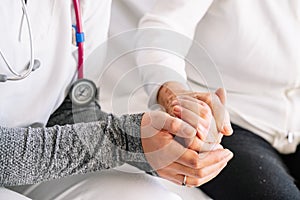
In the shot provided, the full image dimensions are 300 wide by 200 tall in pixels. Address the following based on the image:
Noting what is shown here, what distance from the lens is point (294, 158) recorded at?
3.68 feet

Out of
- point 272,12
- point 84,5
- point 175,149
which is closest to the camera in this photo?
point 175,149

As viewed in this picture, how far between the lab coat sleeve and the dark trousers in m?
0.19

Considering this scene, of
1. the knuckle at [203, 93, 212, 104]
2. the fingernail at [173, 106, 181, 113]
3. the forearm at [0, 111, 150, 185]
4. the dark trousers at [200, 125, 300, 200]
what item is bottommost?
the dark trousers at [200, 125, 300, 200]

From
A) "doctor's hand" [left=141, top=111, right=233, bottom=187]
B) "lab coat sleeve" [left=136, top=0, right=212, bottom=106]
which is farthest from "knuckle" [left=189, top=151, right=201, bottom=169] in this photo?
"lab coat sleeve" [left=136, top=0, right=212, bottom=106]

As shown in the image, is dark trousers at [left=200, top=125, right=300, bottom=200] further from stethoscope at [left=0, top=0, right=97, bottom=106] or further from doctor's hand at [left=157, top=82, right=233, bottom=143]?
stethoscope at [left=0, top=0, right=97, bottom=106]

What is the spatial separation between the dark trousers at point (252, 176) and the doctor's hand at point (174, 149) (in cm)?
16

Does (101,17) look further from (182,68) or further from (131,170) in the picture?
(131,170)

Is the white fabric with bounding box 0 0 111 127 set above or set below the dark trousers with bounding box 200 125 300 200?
above

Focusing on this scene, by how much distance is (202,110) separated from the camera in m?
0.85

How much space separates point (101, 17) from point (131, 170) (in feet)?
1.01

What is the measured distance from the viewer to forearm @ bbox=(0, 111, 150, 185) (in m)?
0.78

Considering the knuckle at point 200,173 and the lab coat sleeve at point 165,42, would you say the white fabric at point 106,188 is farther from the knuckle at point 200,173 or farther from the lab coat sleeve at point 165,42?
the lab coat sleeve at point 165,42

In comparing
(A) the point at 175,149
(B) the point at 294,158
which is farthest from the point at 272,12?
(A) the point at 175,149

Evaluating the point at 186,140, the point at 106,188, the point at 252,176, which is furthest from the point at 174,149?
the point at 252,176
